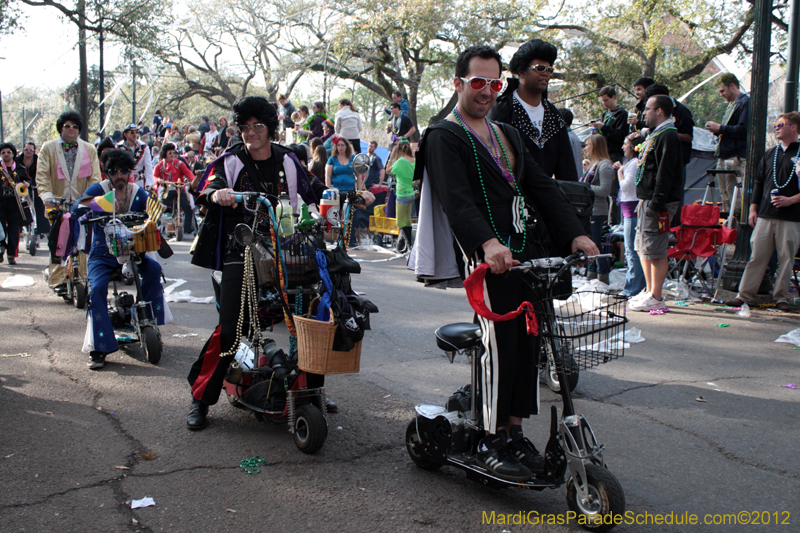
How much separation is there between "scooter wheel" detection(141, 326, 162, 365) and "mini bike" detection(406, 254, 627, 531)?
3220 millimetres

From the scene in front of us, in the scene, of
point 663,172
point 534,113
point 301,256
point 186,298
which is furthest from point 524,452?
point 186,298

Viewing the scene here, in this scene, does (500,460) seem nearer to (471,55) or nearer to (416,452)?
(416,452)

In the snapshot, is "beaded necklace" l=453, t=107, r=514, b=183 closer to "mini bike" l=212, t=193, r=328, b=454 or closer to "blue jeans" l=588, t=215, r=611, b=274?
"mini bike" l=212, t=193, r=328, b=454

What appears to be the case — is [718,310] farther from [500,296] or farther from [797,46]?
[500,296]

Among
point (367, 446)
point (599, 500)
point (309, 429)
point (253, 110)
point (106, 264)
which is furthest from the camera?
point (106, 264)

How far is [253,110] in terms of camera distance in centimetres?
441

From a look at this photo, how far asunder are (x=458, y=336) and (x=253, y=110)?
205 centimetres

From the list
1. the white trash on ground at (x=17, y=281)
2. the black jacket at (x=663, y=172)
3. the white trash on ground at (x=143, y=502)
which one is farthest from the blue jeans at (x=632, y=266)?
the white trash on ground at (x=17, y=281)

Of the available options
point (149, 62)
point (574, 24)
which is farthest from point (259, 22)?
point (574, 24)

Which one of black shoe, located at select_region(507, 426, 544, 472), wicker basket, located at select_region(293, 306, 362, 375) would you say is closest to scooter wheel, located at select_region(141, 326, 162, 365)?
wicker basket, located at select_region(293, 306, 362, 375)

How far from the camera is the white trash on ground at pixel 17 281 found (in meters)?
10.1

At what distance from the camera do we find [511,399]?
3.35 m

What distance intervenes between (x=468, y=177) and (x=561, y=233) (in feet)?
1.81

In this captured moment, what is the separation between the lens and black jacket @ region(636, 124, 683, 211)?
A: 7516 mm
